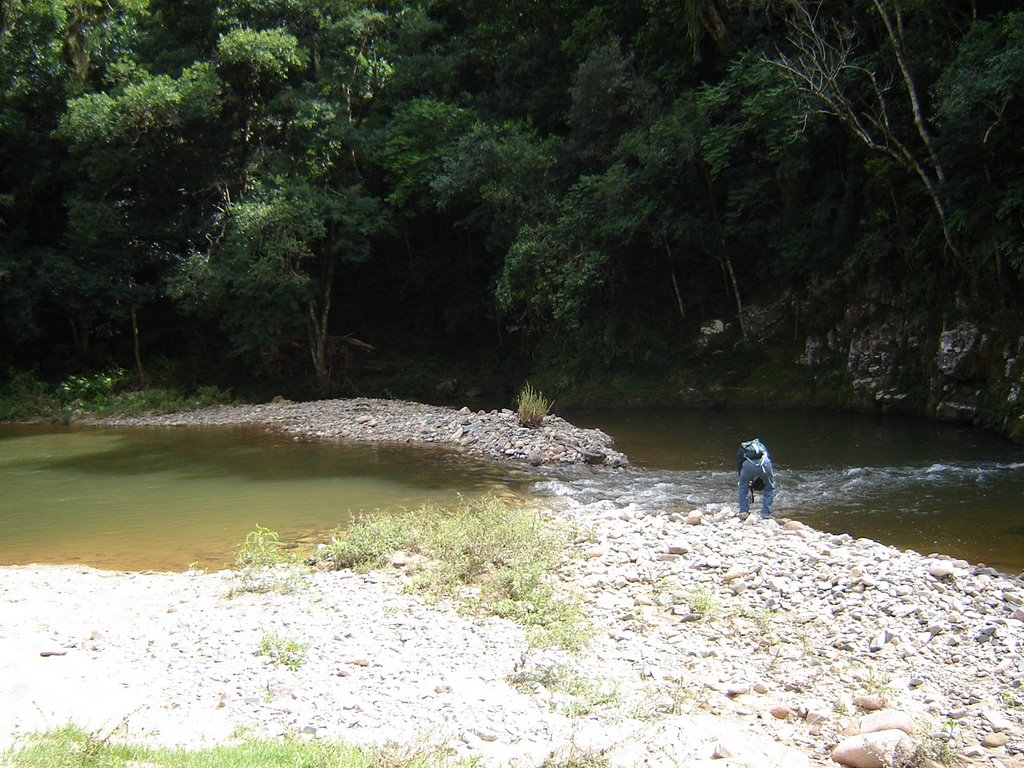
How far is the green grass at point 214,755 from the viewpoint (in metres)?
3.94

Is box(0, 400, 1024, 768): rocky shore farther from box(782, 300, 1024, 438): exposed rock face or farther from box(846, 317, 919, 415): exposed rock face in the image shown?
box(846, 317, 919, 415): exposed rock face

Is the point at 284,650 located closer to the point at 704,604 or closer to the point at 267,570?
the point at 267,570

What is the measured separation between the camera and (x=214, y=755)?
418cm

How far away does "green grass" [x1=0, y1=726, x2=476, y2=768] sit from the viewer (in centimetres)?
394

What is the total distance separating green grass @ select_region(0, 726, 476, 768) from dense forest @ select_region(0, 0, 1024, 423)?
12880 mm

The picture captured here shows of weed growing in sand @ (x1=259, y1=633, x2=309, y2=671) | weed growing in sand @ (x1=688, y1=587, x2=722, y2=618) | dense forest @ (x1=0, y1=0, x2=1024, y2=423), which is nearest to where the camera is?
weed growing in sand @ (x1=259, y1=633, x2=309, y2=671)

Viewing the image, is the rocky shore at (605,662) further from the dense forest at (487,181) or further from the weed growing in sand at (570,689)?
the dense forest at (487,181)

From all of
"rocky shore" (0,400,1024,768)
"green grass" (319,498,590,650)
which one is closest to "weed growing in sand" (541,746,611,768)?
"rocky shore" (0,400,1024,768)

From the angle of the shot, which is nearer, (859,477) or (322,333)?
(859,477)

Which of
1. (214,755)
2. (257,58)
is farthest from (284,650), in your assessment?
(257,58)

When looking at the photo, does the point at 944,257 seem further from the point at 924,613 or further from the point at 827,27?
the point at 924,613

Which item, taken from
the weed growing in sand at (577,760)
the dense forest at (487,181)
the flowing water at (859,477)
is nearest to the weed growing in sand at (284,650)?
the weed growing in sand at (577,760)

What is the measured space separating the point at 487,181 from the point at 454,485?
10.5 metres

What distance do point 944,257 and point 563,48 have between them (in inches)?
442
